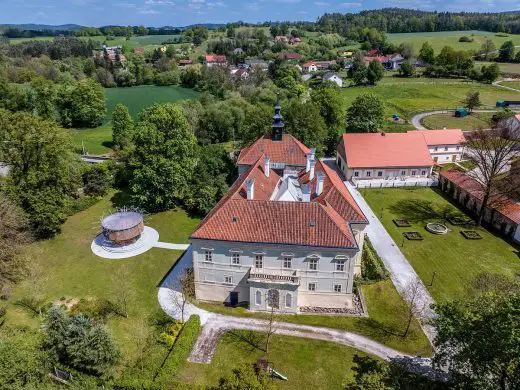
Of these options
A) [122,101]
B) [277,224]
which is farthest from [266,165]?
[122,101]

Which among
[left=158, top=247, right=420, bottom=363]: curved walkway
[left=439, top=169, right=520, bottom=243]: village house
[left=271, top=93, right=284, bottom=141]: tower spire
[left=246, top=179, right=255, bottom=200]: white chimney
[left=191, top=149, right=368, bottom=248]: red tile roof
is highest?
[left=271, top=93, right=284, bottom=141]: tower spire

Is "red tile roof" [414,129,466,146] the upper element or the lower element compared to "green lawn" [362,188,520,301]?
upper

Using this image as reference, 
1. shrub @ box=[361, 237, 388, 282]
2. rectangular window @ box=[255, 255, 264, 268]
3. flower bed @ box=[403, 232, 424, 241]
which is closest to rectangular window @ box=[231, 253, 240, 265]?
rectangular window @ box=[255, 255, 264, 268]

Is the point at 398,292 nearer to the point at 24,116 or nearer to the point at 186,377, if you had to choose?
the point at 186,377

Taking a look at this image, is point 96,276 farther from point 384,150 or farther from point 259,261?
point 384,150

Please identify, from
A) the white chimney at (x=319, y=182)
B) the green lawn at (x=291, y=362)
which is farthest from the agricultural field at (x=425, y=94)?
the green lawn at (x=291, y=362)

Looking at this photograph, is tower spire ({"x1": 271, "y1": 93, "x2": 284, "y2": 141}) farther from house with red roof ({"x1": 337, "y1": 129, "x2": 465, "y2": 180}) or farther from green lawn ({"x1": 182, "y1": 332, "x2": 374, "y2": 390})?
green lawn ({"x1": 182, "y1": 332, "x2": 374, "y2": 390})

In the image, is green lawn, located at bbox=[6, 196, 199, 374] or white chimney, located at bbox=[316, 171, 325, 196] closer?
green lawn, located at bbox=[6, 196, 199, 374]

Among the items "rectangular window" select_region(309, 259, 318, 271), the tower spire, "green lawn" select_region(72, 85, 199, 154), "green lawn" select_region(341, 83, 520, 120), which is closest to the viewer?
"rectangular window" select_region(309, 259, 318, 271)
